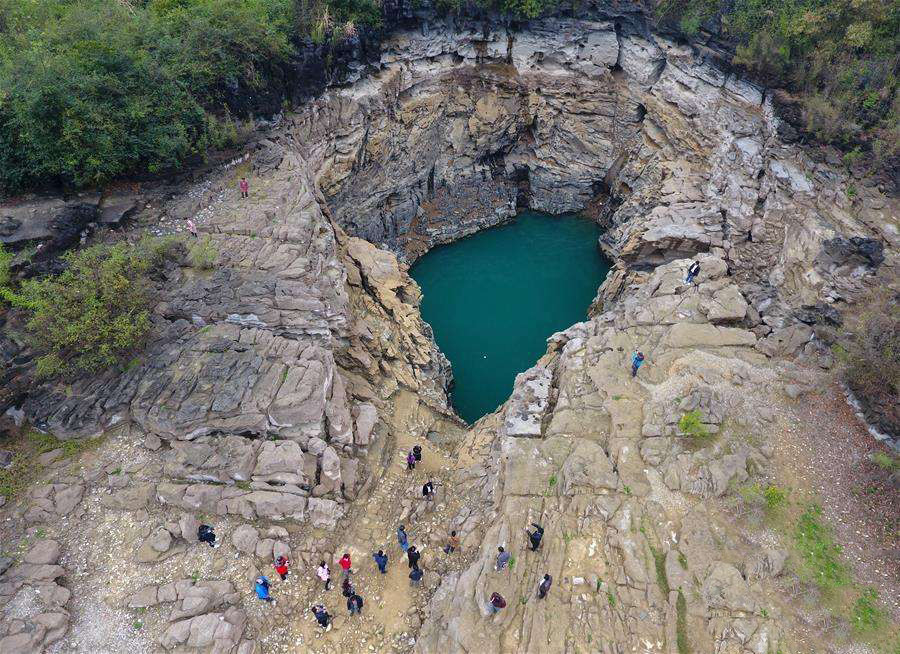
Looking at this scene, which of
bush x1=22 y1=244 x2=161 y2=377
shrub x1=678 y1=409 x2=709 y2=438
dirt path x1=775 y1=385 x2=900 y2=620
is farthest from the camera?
shrub x1=678 y1=409 x2=709 y2=438

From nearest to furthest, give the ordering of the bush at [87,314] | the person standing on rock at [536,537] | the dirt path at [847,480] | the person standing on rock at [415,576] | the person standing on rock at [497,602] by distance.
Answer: the person standing on rock at [497,602] → the dirt path at [847,480] → the person standing on rock at [536,537] → the person standing on rock at [415,576] → the bush at [87,314]

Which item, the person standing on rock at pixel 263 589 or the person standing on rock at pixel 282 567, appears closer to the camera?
the person standing on rock at pixel 263 589

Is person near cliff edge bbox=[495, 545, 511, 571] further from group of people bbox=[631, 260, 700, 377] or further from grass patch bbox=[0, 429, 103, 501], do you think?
grass patch bbox=[0, 429, 103, 501]

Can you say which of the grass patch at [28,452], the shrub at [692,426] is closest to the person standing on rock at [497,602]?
the shrub at [692,426]

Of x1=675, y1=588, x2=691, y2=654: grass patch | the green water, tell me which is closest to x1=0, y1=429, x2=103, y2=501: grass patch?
the green water

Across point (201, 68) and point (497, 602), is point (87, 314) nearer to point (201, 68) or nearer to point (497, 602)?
point (201, 68)

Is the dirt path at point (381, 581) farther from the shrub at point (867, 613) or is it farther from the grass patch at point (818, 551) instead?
the shrub at point (867, 613)
